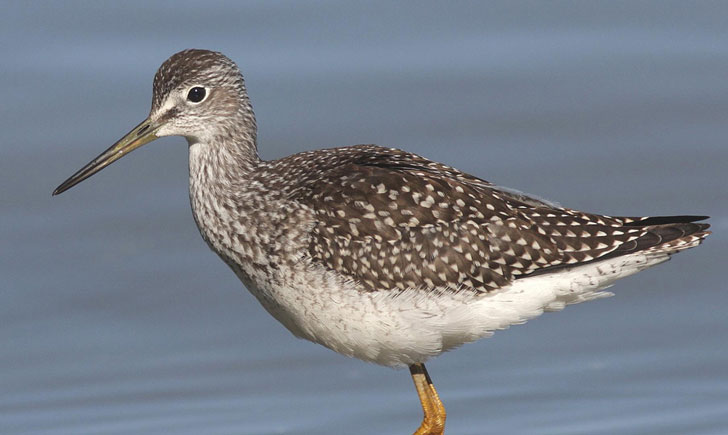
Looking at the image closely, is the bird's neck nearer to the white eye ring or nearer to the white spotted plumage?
Result: the white spotted plumage

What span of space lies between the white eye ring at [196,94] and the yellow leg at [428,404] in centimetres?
252

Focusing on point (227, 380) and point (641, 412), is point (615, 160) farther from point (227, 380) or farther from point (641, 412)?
point (227, 380)

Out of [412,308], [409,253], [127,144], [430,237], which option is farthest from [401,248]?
[127,144]

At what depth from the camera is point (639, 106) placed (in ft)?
48.6

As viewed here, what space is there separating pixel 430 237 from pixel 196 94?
1952 millimetres

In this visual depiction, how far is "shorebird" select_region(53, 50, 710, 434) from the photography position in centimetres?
1012

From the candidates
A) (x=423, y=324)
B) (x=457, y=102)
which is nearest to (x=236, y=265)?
(x=423, y=324)

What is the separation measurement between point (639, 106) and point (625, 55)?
65 centimetres

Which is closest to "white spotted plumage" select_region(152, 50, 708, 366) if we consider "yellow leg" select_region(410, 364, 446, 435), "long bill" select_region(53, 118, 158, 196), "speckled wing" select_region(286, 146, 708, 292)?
"speckled wing" select_region(286, 146, 708, 292)

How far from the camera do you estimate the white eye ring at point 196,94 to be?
10.5m

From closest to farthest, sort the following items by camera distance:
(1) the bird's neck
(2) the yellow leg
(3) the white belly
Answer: (3) the white belly → (1) the bird's neck → (2) the yellow leg

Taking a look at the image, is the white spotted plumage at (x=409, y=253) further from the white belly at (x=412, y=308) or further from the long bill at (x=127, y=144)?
the long bill at (x=127, y=144)

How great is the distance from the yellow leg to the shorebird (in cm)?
65

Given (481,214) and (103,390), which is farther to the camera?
(103,390)
